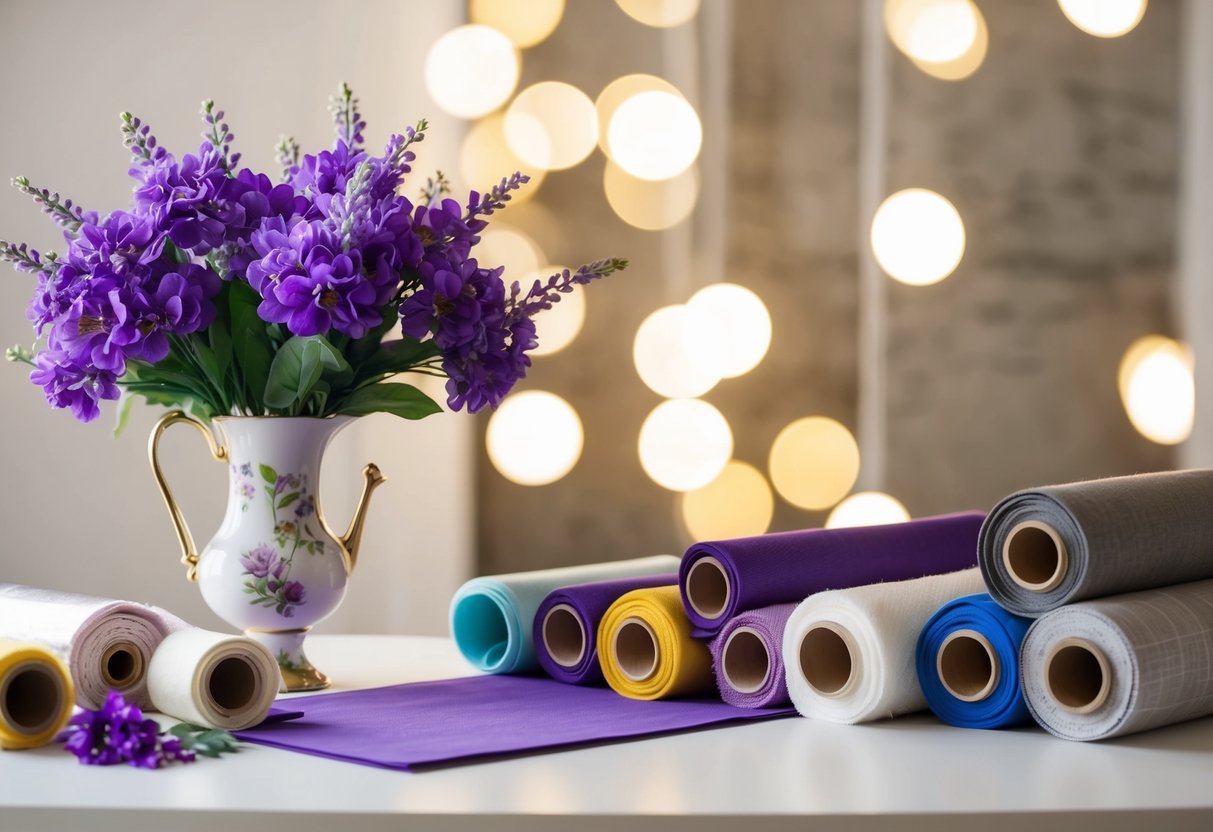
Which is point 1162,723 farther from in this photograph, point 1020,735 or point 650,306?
point 650,306

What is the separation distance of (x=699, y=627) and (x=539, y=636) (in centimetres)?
A: 17

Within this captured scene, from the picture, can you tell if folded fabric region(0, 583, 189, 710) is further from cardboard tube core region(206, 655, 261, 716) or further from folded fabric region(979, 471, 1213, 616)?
folded fabric region(979, 471, 1213, 616)

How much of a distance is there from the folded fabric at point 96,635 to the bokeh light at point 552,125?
4.27 ft

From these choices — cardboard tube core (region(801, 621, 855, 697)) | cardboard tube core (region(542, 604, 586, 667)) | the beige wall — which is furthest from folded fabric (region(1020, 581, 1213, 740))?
the beige wall

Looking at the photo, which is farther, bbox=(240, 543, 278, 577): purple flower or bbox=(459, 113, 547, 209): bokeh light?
bbox=(459, 113, 547, 209): bokeh light

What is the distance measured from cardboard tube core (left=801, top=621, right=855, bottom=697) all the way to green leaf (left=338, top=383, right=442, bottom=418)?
0.36 metres

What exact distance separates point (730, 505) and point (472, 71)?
83 cm

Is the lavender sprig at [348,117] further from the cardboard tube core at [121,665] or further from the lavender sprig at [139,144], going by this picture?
the cardboard tube core at [121,665]

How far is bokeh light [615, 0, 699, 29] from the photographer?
208 centimetres

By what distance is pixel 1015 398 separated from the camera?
2137mm

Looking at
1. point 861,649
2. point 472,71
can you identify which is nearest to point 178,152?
point 472,71

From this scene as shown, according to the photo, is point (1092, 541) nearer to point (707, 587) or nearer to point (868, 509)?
point (707, 587)

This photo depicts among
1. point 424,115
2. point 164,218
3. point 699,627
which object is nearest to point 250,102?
point 424,115

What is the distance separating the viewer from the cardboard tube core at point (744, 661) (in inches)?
37.4
